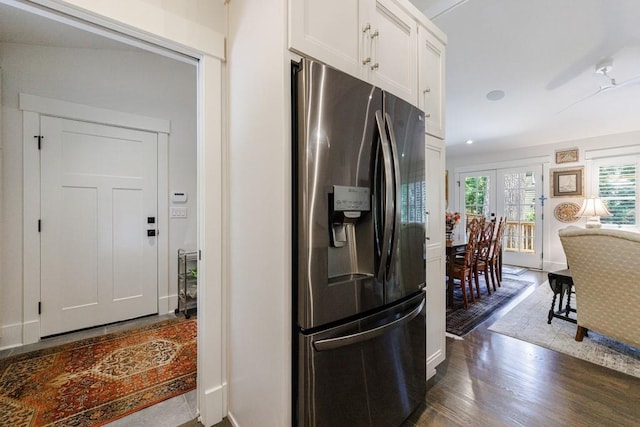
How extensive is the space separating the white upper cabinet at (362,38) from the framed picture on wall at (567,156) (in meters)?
5.26

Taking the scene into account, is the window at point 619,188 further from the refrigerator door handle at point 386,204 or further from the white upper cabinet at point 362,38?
the refrigerator door handle at point 386,204

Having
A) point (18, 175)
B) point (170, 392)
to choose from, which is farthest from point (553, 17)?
point (18, 175)

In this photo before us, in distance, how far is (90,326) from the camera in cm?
271

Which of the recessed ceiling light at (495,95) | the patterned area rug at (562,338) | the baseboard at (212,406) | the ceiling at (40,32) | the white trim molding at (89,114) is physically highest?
the recessed ceiling light at (495,95)

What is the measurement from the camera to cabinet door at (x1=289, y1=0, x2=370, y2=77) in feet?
3.52

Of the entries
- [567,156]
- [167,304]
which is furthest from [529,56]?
[167,304]

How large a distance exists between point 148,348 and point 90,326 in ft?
2.99

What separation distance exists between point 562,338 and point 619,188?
3.83 meters

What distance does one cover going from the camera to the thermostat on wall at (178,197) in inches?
124

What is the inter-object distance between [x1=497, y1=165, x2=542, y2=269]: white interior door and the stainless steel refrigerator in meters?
5.52

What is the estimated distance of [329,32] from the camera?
1.19m

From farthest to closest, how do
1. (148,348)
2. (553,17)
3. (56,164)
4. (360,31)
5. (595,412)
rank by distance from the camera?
(553,17) → (56,164) → (148,348) → (595,412) → (360,31)

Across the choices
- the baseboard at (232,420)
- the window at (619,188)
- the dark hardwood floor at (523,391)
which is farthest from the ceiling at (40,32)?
the window at (619,188)

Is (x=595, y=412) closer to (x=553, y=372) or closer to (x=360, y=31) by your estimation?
(x=553, y=372)
